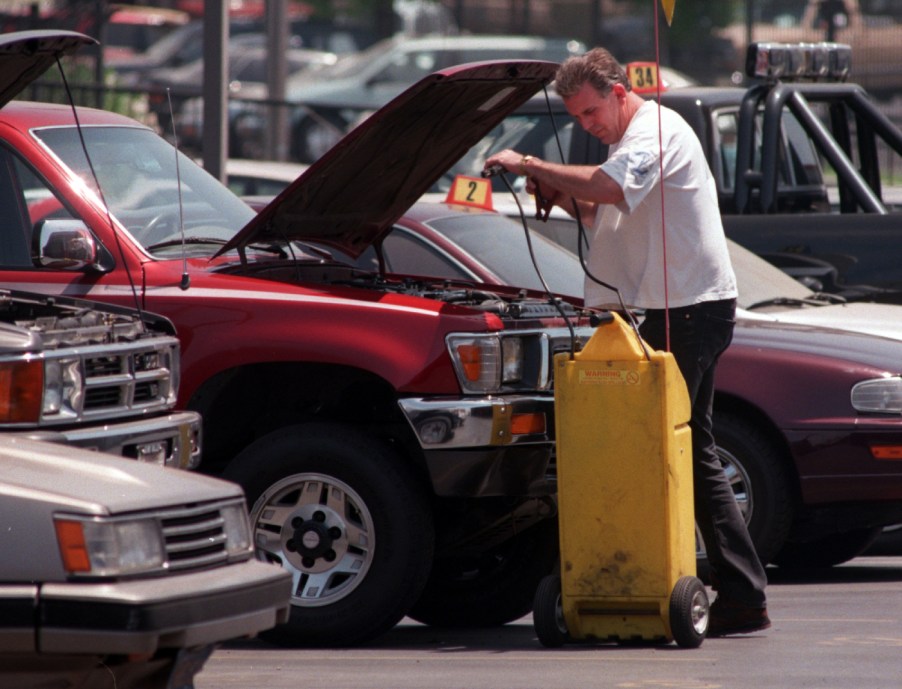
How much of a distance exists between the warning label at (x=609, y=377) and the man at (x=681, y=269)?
42cm

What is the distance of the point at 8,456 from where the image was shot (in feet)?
Answer: 13.3

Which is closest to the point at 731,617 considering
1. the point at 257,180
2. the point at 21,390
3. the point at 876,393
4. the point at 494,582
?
the point at 494,582

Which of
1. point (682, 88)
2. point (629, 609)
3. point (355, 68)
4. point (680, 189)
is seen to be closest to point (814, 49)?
point (682, 88)

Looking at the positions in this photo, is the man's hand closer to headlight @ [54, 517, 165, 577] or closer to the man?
the man

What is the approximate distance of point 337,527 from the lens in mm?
5828

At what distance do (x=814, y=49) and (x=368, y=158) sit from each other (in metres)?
5.60

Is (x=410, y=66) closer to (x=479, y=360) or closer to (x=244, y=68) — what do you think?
(x=244, y=68)

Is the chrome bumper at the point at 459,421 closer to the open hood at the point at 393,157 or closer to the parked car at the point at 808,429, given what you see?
the open hood at the point at 393,157

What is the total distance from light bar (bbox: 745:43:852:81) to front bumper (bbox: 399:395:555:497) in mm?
5206

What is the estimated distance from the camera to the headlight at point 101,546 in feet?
12.6

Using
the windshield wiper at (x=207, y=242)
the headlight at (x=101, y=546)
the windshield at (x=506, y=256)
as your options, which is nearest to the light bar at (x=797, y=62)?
the windshield at (x=506, y=256)

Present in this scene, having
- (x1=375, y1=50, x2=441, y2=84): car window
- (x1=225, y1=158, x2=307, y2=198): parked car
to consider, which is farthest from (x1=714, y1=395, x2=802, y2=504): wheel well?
(x1=375, y1=50, x2=441, y2=84): car window

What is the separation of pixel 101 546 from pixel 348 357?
202 centimetres

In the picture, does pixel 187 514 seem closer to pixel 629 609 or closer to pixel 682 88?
pixel 629 609
